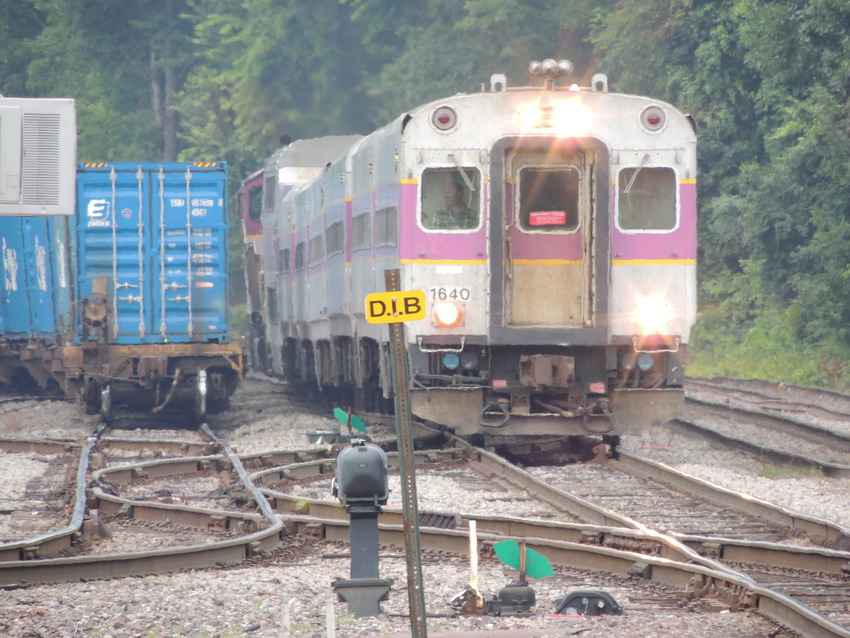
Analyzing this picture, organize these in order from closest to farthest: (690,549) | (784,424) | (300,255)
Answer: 1. (690,549)
2. (784,424)
3. (300,255)

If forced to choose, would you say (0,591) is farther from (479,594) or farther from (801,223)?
(801,223)

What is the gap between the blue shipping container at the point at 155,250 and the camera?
62.5 ft

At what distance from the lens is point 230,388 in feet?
67.8

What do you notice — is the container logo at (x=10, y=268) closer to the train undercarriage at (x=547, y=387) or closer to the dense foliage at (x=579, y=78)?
the train undercarriage at (x=547, y=387)

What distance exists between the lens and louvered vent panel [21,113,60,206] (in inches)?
320

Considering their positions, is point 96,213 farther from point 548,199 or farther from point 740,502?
point 740,502

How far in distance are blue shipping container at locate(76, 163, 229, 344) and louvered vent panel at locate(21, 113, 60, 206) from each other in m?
10.8

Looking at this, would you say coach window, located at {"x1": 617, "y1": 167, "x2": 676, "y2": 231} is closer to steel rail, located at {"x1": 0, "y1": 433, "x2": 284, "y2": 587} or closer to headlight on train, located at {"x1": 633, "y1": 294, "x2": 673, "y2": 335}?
headlight on train, located at {"x1": 633, "y1": 294, "x2": 673, "y2": 335}

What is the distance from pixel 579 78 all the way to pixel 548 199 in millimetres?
30357

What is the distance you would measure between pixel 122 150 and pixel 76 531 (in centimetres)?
4117

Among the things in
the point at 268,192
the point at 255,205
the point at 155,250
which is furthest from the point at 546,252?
the point at 255,205

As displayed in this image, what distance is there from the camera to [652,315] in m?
13.5

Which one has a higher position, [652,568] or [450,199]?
[450,199]

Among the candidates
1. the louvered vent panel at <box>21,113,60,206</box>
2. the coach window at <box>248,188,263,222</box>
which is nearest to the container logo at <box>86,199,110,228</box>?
the coach window at <box>248,188,263,222</box>
